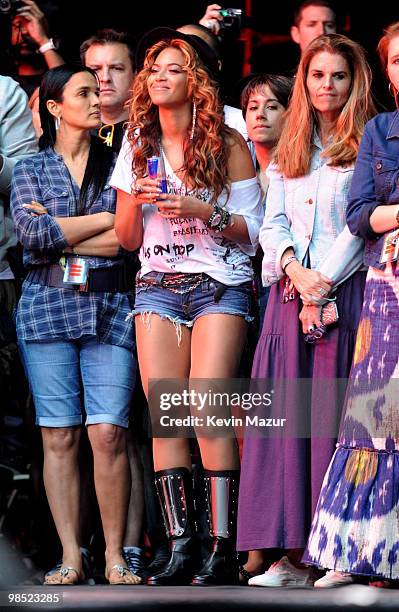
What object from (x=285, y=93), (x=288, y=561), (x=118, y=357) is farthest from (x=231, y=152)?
(x=288, y=561)

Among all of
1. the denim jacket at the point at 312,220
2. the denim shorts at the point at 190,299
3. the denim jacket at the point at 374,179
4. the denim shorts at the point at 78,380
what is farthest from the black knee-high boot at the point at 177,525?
the denim jacket at the point at 374,179

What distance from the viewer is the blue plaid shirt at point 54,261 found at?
5.37 metres

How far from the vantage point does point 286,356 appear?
4914 millimetres

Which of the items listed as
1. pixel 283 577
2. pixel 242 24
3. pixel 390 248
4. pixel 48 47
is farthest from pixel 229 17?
pixel 283 577

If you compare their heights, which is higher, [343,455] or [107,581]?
[343,455]

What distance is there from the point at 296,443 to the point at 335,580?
0.59m

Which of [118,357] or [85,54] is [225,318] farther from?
[85,54]

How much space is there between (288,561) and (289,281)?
107 cm

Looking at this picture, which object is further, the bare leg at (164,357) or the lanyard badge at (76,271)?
the lanyard badge at (76,271)

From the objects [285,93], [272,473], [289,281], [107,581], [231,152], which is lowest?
[107,581]

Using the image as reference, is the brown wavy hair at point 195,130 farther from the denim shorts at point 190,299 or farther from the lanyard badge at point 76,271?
the lanyard badge at point 76,271

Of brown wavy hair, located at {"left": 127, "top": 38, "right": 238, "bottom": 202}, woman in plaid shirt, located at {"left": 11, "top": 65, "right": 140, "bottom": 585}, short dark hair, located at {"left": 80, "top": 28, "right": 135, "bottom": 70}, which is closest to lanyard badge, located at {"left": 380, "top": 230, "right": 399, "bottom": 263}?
brown wavy hair, located at {"left": 127, "top": 38, "right": 238, "bottom": 202}

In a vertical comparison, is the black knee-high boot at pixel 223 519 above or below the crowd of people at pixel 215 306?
below

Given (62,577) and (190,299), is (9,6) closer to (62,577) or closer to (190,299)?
(190,299)
